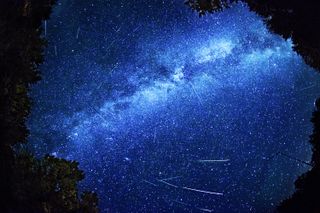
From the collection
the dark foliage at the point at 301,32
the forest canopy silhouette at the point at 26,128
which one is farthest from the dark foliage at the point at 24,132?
the dark foliage at the point at 301,32

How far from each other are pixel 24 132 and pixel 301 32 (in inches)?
264

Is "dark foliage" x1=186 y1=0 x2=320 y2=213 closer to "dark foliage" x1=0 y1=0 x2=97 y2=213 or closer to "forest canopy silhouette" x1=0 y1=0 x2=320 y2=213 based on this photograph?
"forest canopy silhouette" x1=0 y1=0 x2=320 y2=213

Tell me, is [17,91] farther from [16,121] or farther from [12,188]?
[12,188]

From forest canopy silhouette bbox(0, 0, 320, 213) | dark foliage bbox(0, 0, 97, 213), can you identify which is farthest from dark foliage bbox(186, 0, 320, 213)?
dark foliage bbox(0, 0, 97, 213)

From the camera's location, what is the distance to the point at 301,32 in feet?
28.3

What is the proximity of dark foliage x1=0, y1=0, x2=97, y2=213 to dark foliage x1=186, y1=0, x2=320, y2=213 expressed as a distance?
4211mm

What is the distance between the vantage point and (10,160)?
24.1 feet

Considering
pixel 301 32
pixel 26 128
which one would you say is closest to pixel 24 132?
pixel 26 128

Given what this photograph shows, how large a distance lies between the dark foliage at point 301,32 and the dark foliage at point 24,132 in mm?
4211

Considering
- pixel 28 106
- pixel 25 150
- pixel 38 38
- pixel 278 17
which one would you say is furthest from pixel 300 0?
pixel 25 150

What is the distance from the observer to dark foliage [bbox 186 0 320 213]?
747cm

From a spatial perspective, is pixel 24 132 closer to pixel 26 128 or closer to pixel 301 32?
pixel 26 128

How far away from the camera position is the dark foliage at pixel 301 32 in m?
7.47

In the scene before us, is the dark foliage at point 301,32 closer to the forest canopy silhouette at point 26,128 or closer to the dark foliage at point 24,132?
the forest canopy silhouette at point 26,128
